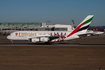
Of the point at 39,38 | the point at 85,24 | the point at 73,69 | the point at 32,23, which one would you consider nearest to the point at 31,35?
the point at 39,38

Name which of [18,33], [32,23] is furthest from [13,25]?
[18,33]

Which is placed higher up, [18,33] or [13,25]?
[13,25]

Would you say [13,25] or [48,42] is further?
[13,25]

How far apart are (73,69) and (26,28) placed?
106m

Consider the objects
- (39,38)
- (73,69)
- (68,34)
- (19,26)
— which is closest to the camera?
(73,69)

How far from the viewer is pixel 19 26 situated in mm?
116625

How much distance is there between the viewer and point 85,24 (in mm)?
37594

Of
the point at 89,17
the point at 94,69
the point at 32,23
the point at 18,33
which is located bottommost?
the point at 94,69

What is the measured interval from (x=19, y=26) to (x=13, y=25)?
5.23 m

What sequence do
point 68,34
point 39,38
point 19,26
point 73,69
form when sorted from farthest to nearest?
point 19,26 < point 68,34 < point 39,38 < point 73,69

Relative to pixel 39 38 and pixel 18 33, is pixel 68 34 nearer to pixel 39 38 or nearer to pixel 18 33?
pixel 39 38

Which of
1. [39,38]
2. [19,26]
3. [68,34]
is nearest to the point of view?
[39,38]

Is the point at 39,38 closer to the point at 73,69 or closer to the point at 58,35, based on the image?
the point at 58,35

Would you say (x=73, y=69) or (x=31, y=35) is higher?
(x=31, y=35)
